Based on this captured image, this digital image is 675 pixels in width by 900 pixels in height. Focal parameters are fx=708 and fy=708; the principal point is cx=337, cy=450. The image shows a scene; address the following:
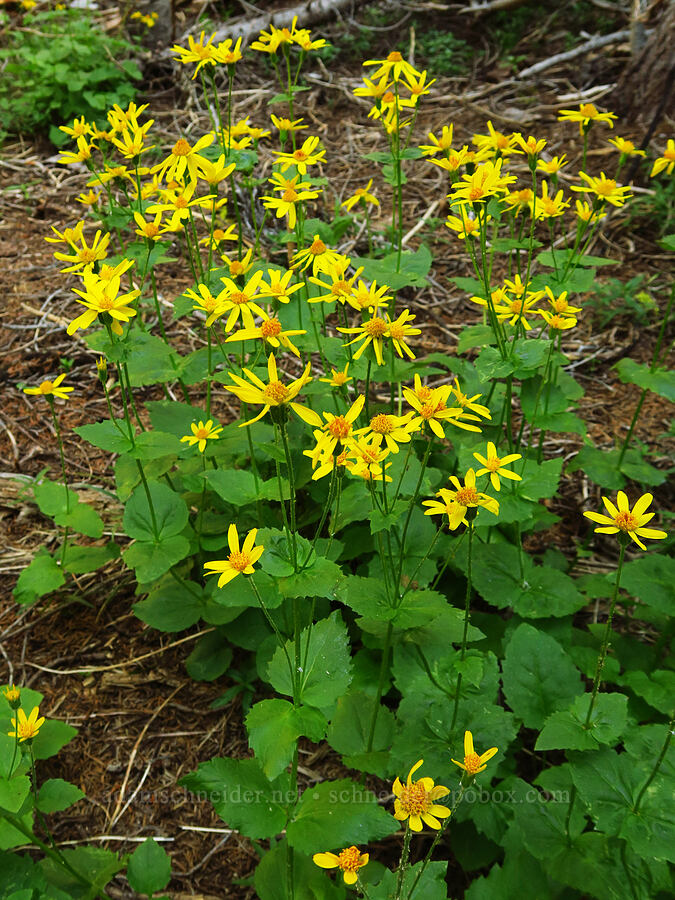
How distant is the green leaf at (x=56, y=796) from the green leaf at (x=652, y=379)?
238 centimetres

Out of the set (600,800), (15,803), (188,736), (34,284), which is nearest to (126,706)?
(188,736)

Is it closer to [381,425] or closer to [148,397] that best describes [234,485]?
[381,425]

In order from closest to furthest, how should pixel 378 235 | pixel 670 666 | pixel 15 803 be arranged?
pixel 15 803
pixel 670 666
pixel 378 235

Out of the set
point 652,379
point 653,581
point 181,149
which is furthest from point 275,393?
point 652,379

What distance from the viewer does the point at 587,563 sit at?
3.04 metres

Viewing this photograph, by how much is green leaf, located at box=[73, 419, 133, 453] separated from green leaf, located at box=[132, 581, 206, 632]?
1.89 ft

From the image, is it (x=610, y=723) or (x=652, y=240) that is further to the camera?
(x=652, y=240)

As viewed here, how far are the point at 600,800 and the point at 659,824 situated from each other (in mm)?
139

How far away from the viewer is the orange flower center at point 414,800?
4.55 ft

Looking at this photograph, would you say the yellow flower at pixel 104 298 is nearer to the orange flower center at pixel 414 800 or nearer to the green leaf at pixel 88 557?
the green leaf at pixel 88 557

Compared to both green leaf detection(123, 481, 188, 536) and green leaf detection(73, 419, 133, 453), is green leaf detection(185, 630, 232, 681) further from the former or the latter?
green leaf detection(73, 419, 133, 453)

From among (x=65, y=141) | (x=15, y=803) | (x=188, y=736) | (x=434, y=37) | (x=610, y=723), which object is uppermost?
(x=434, y=37)

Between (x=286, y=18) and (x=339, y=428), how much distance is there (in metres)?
5.58

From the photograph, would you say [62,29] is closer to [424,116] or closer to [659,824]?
[424,116]
